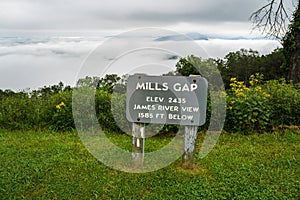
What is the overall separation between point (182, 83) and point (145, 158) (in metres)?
1.27

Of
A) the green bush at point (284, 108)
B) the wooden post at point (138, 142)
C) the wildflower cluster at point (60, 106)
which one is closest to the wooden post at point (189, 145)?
the wooden post at point (138, 142)

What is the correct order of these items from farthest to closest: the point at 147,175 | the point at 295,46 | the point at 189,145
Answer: the point at 295,46 < the point at 189,145 < the point at 147,175

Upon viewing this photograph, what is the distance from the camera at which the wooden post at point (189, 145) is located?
14.4 ft

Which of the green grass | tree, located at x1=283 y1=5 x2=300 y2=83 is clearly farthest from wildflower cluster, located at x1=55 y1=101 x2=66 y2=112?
tree, located at x1=283 y1=5 x2=300 y2=83

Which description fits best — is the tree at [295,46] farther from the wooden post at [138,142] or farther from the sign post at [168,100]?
the wooden post at [138,142]

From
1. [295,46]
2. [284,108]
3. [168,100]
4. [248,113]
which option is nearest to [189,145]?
[168,100]

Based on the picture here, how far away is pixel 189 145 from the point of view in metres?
4.43

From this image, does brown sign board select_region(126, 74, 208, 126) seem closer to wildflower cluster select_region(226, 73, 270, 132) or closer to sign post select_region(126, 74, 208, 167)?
sign post select_region(126, 74, 208, 167)

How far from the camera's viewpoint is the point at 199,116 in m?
4.29

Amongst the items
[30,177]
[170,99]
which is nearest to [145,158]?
[170,99]

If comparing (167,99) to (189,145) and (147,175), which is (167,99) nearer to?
(189,145)

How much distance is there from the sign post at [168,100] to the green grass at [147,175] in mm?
621

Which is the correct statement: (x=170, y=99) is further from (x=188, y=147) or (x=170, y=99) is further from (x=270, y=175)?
(x=270, y=175)

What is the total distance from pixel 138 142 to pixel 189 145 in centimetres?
66
